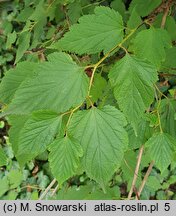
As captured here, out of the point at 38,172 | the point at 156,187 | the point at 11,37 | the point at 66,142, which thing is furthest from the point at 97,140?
the point at 38,172

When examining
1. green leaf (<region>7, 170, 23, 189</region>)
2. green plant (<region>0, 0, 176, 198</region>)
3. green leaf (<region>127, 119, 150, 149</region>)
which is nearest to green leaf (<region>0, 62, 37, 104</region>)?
green plant (<region>0, 0, 176, 198</region>)

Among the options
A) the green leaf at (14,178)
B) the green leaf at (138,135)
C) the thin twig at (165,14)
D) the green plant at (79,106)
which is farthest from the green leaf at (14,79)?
the green leaf at (14,178)

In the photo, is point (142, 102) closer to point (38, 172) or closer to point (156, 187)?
point (156, 187)

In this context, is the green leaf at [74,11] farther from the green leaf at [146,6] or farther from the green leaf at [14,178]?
the green leaf at [14,178]

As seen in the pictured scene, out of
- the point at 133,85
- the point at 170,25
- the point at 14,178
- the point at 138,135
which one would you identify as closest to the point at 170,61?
the point at 170,25

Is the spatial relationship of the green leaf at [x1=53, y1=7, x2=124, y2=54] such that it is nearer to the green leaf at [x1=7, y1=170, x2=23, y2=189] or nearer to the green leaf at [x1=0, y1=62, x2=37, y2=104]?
the green leaf at [x1=0, y1=62, x2=37, y2=104]
